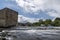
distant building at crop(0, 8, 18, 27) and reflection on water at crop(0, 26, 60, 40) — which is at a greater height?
distant building at crop(0, 8, 18, 27)

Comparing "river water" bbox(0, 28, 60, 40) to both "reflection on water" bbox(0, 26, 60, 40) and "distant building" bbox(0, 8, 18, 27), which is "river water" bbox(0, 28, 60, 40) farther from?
"distant building" bbox(0, 8, 18, 27)

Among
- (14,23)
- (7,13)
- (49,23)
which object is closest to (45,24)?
(49,23)

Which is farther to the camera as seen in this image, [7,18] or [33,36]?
[7,18]

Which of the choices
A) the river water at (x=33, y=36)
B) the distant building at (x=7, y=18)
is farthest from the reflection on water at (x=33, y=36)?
the distant building at (x=7, y=18)

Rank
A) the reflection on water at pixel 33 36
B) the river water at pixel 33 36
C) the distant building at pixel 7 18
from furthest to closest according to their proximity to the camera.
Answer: the distant building at pixel 7 18 → the reflection on water at pixel 33 36 → the river water at pixel 33 36

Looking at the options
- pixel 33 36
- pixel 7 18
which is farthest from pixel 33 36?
pixel 7 18

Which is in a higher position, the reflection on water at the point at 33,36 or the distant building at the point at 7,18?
the distant building at the point at 7,18

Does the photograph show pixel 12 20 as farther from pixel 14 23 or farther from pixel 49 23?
pixel 49 23

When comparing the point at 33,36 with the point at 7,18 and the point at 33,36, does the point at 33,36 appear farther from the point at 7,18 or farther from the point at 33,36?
the point at 7,18

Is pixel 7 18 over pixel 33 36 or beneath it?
over

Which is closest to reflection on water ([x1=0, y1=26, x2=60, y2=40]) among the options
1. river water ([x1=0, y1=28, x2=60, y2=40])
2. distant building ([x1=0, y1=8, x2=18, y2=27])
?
river water ([x1=0, y1=28, x2=60, y2=40])

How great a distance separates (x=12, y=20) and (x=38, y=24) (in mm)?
34492

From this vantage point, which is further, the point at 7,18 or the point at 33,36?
the point at 7,18

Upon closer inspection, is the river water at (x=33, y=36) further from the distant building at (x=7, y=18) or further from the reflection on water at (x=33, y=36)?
the distant building at (x=7, y=18)
